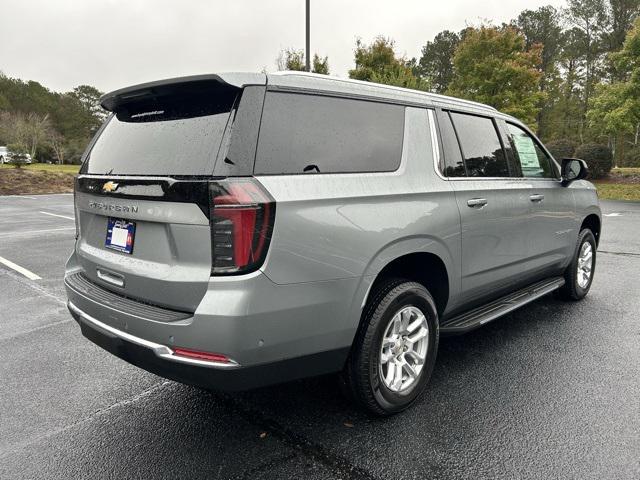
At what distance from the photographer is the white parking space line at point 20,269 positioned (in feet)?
19.8

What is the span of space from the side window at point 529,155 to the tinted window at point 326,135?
1.59 m

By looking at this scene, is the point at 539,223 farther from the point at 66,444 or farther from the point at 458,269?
the point at 66,444

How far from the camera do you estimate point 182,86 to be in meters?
2.26

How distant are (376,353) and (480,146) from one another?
1874 millimetres

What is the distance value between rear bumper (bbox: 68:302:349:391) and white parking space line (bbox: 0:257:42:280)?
4456 mm

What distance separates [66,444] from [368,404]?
5.43 ft

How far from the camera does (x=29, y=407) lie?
286cm

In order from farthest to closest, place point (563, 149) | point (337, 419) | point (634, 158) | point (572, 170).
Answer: point (634, 158), point (563, 149), point (572, 170), point (337, 419)

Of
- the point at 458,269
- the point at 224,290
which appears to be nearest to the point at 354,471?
the point at 224,290

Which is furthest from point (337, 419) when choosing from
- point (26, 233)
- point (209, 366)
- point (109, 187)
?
point (26, 233)

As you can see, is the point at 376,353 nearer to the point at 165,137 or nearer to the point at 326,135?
the point at 326,135

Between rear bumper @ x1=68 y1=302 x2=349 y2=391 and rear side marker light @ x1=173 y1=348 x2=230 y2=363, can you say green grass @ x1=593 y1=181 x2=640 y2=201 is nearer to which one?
rear bumper @ x1=68 y1=302 x2=349 y2=391

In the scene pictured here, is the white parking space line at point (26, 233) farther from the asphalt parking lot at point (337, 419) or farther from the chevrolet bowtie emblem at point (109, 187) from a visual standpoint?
the chevrolet bowtie emblem at point (109, 187)

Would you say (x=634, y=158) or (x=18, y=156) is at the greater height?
(x=634, y=158)
